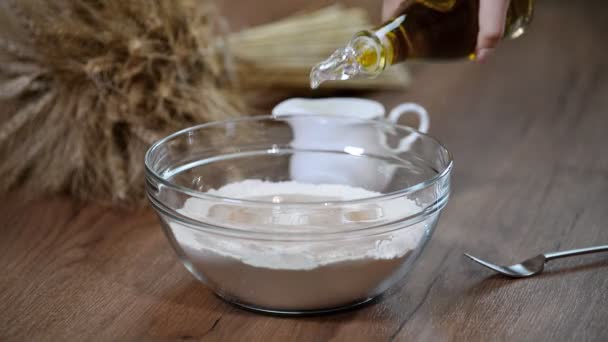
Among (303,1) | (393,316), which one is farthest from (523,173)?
(303,1)

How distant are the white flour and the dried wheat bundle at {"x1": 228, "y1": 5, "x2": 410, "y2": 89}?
2.63ft

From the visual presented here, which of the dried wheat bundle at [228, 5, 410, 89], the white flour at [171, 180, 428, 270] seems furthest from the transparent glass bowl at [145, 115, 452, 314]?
the dried wheat bundle at [228, 5, 410, 89]

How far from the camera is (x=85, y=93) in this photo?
1102 mm

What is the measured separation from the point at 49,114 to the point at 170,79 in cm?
19

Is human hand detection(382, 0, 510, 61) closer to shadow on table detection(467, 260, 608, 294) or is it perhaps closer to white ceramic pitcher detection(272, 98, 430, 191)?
white ceramic pitcher detection(272, 98, 430, 191)

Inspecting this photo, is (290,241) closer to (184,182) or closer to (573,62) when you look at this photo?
(184,182)

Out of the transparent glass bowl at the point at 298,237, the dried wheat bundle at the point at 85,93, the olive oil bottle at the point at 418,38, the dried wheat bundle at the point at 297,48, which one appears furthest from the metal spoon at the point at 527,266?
the dried wheat bundle at the point at 297,48

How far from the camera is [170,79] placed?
3.72 ft

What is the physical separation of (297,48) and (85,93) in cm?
60

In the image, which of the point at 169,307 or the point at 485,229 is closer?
the point at 169,307

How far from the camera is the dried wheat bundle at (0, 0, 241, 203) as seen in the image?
3.58 ft

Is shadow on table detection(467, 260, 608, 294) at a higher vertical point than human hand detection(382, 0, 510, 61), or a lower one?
lower

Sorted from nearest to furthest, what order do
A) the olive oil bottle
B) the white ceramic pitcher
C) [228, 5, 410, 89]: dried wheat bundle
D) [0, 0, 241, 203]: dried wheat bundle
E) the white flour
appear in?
the white flour, the olive oil bottle, the white ceramic pitcher, [0, 0, 241, 203]: dried wheat bundle, [228, 5, 410, 89]: dried wheat bundle

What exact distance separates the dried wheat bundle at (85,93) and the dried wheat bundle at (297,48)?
342 mm
